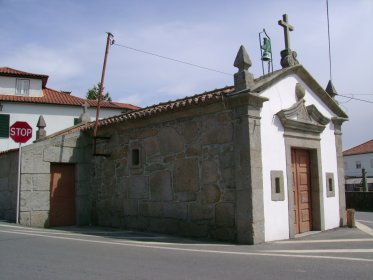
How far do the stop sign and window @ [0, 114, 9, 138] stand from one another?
629 inches

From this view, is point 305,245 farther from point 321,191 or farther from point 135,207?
point 135,207

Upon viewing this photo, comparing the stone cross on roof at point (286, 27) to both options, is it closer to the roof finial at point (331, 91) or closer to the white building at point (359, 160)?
the roof finial at point (331, 91)

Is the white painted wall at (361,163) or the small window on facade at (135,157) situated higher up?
the white painted wall at (361,163)

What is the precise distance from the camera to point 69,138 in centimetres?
1197

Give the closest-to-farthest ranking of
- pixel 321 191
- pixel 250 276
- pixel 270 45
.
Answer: pixel 250 276 → pixel 321 191 → pixel 270 45

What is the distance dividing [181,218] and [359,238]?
162 inches

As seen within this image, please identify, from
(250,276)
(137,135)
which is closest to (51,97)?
(137,135)

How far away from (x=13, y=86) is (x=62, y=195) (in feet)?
61.4

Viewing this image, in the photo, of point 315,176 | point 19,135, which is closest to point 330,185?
point 315,176

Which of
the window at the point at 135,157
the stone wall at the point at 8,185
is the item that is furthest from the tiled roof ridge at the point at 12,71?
the window at the point at 135,157

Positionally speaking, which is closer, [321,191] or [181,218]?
[181,218]

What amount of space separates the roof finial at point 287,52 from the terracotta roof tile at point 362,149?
1771 inches

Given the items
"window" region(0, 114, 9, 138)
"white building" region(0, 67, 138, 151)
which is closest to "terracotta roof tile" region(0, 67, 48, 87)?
"white building" region(0, 67, 138, 151)

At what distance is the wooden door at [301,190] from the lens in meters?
9.64
